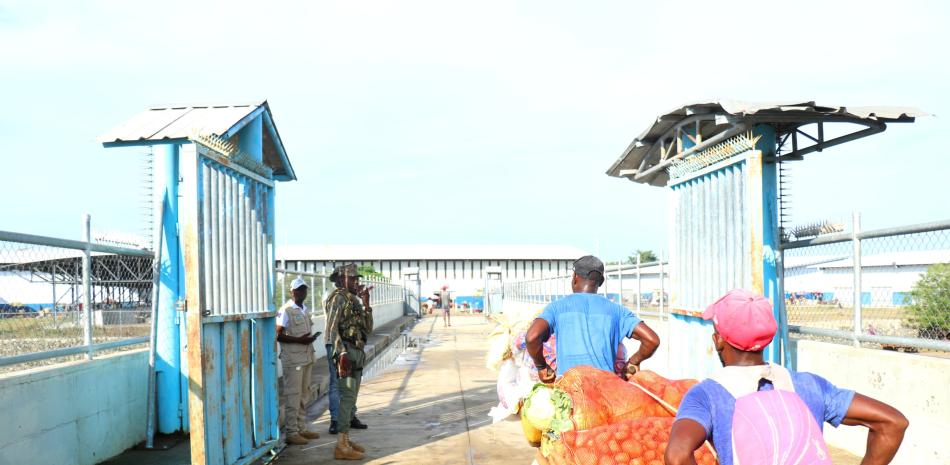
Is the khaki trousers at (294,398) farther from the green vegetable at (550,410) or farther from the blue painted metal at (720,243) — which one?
the green vegetable at (550,410)

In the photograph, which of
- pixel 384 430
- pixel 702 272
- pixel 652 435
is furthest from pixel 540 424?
pixel 384 430

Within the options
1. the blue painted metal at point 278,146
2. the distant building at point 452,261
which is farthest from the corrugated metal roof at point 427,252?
the blue painted metal at point 278,146

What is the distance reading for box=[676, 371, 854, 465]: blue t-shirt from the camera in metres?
2.59

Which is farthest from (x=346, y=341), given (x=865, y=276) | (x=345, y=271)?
(x=865, y=276)

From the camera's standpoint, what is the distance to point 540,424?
11.2 ft

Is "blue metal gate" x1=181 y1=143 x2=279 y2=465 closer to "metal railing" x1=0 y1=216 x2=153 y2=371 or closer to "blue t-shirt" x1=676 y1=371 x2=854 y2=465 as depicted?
"metal railing" x1=0 y1=216 x2=153 y2=371

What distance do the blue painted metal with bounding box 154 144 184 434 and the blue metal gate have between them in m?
1.01

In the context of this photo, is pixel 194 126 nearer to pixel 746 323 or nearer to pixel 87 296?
pixel 87 296

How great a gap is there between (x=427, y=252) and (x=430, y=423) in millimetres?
54648

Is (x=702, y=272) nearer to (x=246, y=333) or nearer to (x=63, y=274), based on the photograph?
(x=246, y=333)

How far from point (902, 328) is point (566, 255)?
185ft

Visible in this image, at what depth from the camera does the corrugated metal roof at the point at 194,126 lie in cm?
760

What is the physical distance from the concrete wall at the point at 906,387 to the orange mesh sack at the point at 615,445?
334 centimetres

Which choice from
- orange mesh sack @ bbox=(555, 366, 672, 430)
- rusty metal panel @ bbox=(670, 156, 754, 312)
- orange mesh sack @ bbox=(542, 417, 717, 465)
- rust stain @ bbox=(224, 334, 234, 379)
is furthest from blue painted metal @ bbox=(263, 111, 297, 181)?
orange mesh sack @ bbox=(542, 417, 717, 465)
